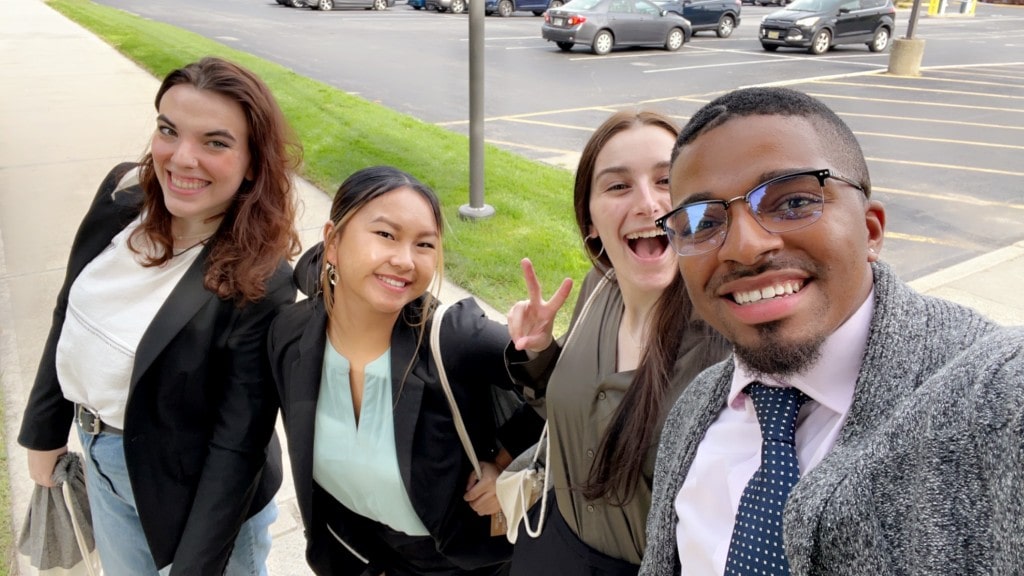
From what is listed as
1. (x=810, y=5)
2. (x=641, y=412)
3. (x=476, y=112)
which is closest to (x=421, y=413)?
(x=641, y=412)

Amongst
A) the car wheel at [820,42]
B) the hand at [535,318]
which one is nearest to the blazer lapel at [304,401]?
the hand at [535,318]

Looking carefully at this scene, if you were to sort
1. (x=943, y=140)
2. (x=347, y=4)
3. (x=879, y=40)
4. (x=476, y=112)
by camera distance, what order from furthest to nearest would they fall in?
(x=347, y=4)
(x=879, y=40)
(x=943, y=140)
(x=476, y=112)

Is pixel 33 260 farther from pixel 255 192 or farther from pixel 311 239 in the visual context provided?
pixel 255 192

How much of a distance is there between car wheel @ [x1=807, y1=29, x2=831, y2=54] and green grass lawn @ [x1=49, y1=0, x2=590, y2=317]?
1251 centimetres

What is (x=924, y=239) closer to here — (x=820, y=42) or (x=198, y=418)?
(x=198, y=418)

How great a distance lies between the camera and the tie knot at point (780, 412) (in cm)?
111

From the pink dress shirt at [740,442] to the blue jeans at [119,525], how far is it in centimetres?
155

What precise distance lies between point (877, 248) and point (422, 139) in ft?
24.2

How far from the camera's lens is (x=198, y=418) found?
194 cm

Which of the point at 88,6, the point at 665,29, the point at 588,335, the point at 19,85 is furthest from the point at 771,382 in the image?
the point at 88,6

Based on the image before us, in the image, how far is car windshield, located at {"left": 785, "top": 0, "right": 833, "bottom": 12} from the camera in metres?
17.8

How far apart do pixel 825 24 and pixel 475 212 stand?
15322 mm

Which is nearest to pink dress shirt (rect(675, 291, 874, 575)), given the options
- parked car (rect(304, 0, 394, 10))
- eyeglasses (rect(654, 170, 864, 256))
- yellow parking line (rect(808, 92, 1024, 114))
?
eyeglasses (rect(654, 170, 864, 256))

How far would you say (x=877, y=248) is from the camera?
1166 mm
